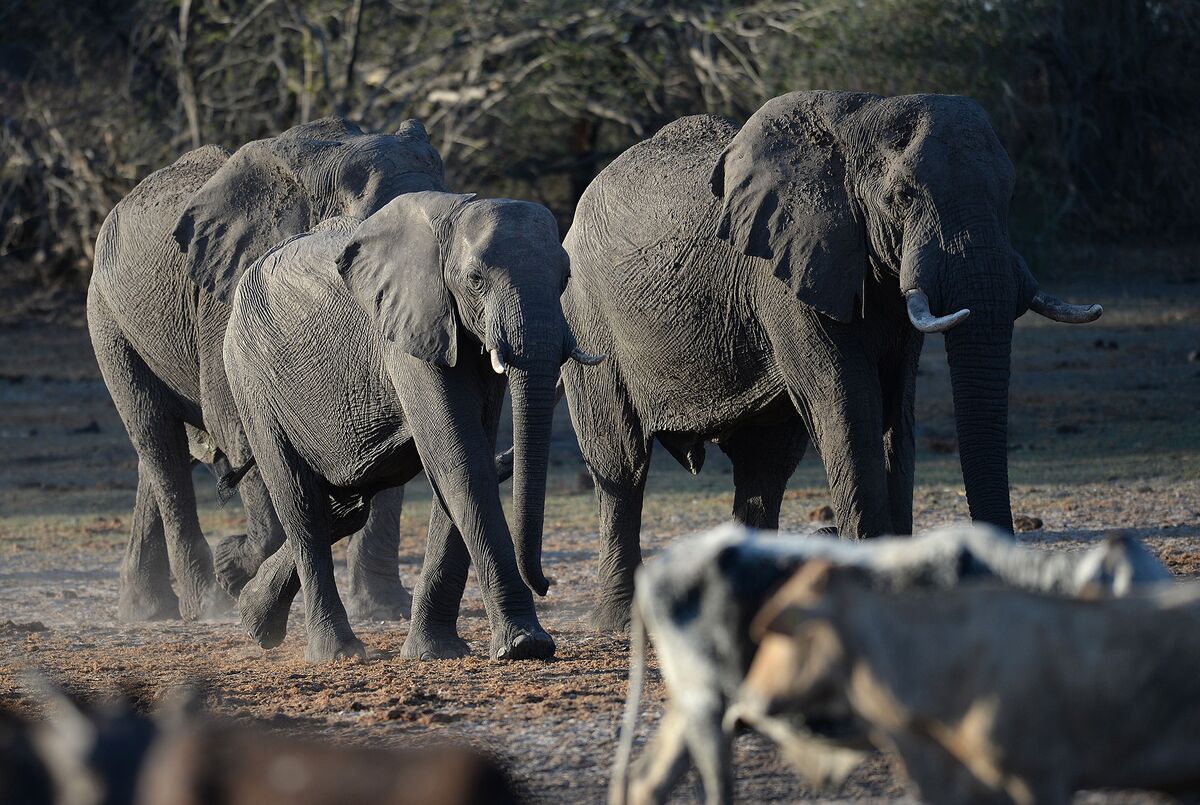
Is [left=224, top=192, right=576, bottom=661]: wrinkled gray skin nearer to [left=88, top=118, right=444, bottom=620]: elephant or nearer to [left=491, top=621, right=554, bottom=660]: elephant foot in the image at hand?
[left=491, top=621, right=554, bottom=660]: elephant foot

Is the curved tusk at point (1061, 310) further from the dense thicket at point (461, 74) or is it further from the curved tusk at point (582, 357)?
the dense thicket at point (461, 74)

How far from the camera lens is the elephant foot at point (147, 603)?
10.9 m

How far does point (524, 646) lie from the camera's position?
7.83 m

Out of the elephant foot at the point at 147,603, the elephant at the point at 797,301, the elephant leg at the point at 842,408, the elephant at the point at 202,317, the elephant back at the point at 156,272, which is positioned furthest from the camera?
the elephant back at the point at 156,272

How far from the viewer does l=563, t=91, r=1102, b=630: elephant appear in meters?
7.85

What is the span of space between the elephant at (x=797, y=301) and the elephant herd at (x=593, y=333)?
1 cm

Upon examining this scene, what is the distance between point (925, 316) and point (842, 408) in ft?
2.06

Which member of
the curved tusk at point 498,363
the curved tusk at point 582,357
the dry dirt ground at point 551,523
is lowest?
the dry dirt ground at point 551,523

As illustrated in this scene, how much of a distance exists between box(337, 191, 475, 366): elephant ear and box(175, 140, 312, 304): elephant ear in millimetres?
2201

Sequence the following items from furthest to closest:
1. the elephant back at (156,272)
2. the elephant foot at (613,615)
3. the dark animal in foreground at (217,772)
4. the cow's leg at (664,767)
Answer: the elephant back at (156,272) → the elephant foot at (613,615) → the cow's leg at (664,767) → the dark animal in foreground at (217,772)

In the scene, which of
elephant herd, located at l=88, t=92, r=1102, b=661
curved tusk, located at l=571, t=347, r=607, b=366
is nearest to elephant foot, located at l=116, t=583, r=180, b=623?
elephant herd, located at l=88, t=92, r=1102, b=661

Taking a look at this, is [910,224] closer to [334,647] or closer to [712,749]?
[334,647]

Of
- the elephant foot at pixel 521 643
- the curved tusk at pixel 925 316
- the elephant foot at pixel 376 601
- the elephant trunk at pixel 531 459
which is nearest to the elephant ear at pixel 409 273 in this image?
the elephant trunk at pixel 531 459

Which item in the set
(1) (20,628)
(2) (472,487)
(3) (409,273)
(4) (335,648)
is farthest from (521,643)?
(1) (20,628)
